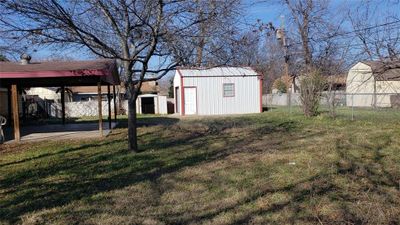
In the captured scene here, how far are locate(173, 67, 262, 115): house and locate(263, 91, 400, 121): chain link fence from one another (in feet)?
8.93

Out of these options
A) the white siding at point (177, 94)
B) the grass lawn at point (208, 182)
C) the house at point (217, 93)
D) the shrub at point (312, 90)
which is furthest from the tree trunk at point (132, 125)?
the white siding at point (177, 94)

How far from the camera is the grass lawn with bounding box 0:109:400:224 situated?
18.4 ft

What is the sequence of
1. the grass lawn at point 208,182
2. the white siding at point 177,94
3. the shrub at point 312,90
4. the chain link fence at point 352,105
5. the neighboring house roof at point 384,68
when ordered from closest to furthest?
the grass lawn at point 208,182
the neighboring house roof at point 384,68
the chain link fence at point 352,105
the shrub at point 312,90
the white siding at point 177,94

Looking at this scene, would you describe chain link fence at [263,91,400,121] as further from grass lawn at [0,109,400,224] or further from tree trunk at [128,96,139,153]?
tree trunk at [128,96,139,153]

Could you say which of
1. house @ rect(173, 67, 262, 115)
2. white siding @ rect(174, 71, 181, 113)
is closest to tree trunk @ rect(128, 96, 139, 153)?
house @ rect(173, 67, 262, 115)

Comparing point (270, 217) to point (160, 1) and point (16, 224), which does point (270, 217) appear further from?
point (160, 1)

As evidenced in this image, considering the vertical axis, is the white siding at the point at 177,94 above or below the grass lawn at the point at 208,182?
above

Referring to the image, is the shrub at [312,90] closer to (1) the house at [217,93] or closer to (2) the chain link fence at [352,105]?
(2) the chain link fence at [352,105]

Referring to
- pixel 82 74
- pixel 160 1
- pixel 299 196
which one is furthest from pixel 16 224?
pixel 82 74

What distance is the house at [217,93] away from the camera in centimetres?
3253

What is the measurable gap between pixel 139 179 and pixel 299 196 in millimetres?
3055

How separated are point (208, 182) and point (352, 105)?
16915mm

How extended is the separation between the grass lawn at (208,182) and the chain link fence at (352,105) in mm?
9476

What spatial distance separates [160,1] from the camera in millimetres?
9297
